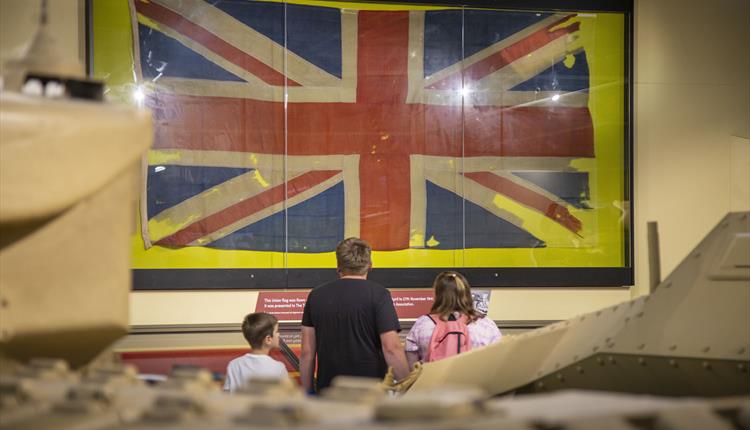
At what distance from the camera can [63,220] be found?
9.54ft

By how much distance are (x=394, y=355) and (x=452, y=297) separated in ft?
1.67

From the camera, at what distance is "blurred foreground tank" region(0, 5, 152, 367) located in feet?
9.38

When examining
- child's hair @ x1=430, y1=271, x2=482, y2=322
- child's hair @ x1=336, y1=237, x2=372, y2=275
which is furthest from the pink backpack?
child's hair @ x1=336, y1=237, x2=372, y2=275

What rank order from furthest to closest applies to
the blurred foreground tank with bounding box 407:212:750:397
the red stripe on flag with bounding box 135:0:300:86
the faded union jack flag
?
the faded union jack flag, the red stripe on flag with bounding box 135:0:300:86, the blurred foreground tank with bounding box 407:212:750:397

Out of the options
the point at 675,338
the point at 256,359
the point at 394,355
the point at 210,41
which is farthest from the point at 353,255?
the point at 210,41

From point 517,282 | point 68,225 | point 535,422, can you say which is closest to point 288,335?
point 517,282

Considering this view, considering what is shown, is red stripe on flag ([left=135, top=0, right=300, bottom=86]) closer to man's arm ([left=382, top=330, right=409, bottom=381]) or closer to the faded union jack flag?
the faded union jack flag

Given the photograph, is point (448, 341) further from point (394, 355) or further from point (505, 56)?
point (505, 56)

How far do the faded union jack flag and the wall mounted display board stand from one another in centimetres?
1

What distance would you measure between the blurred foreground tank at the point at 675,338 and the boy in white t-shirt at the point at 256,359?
1.57 meters

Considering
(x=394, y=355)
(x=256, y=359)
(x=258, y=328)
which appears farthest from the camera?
(x=394, y=355)

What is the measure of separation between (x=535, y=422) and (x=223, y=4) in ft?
22.0

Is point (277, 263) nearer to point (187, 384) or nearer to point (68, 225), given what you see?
point (68, 225)

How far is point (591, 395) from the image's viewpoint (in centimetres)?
221
